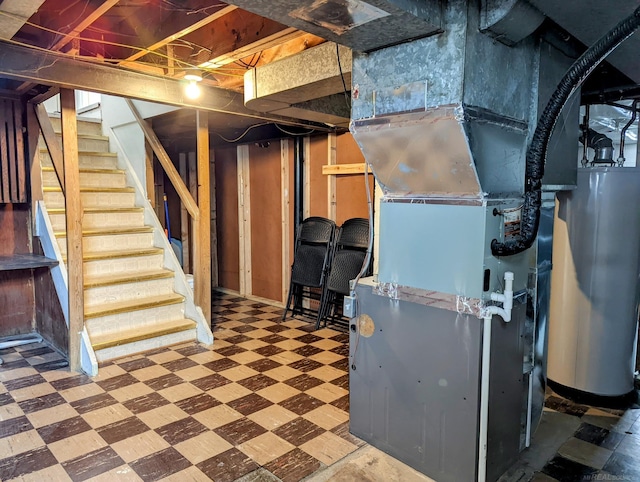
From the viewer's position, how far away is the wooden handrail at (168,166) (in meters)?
3.97

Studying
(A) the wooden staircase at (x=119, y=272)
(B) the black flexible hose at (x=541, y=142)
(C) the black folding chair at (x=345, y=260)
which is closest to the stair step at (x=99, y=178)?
(A) the wooden staircase at (x=119, y=272)

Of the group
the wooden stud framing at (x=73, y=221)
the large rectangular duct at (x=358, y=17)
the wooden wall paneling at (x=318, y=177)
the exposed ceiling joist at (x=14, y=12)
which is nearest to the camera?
the large rectangular duct at (x=358, y=17)

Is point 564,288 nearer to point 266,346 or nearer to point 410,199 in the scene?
point 410,199

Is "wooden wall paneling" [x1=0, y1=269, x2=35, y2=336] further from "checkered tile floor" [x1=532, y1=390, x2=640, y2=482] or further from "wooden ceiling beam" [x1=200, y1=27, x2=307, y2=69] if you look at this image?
"checkered tile floor" [x1=532, y1=390, x2=640, y2=482]

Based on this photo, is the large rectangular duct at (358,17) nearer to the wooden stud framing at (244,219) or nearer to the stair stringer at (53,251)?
the stair stringer at (53,251)

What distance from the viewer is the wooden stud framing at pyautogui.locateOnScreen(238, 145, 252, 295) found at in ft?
18.0

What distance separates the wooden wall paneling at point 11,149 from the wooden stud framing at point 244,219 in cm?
237

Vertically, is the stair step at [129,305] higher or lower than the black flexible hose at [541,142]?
lower

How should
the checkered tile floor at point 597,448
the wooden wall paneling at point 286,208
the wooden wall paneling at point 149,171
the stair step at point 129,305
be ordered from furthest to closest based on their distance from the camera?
the wooden wall paneling at point 286,208 < the wooden wall paneling at point 149,171 < the stair step at point 129,305 < the checkered tile floor at point 597,448

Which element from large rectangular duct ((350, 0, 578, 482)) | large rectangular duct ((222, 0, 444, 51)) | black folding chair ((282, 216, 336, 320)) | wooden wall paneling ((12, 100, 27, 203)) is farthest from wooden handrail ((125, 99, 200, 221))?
large rectangular duct ((222, 0, 444, 51))

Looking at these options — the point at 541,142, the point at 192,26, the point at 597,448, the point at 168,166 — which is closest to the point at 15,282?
the point at 168,166

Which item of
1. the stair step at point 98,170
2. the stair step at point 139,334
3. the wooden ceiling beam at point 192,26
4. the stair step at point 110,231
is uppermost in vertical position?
the wooden ceiling beam at point 192,26

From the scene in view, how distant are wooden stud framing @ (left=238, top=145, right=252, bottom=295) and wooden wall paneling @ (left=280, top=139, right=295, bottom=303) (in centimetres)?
62

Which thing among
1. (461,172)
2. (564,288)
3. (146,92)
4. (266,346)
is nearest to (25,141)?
(146,92)
